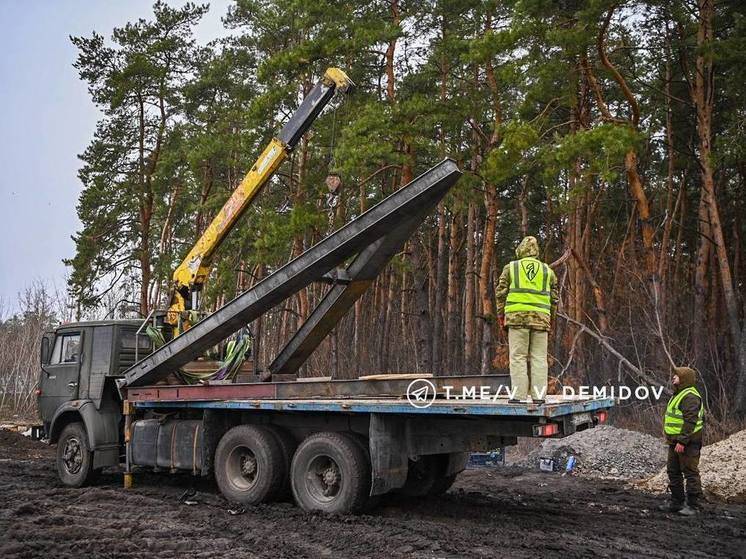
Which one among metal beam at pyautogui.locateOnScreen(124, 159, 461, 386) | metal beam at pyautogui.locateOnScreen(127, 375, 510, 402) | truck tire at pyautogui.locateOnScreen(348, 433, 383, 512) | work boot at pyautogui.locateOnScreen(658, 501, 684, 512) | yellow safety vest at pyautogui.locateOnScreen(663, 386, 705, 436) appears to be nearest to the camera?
truck tire at pyautogui.locateOnScreen(348, 433, 383, 512)

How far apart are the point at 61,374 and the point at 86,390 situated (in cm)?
63

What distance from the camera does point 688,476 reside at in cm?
888

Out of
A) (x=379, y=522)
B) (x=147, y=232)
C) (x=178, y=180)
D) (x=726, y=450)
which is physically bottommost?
(x=379, y=522)

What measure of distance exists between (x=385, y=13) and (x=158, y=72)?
1070 cm

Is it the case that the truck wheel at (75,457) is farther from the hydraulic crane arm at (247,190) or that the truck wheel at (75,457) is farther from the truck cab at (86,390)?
the hydraulic crane arm at (247,190)

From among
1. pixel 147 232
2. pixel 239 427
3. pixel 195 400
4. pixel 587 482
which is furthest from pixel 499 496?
pixel 147 232

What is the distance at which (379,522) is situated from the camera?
772cm

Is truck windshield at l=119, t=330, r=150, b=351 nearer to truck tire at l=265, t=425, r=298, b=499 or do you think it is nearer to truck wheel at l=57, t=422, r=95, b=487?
truck wheel at l=57, t=422, r=95, b=487

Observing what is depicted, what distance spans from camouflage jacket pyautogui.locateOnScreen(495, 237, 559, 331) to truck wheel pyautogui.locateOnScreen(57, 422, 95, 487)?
21.5 feet

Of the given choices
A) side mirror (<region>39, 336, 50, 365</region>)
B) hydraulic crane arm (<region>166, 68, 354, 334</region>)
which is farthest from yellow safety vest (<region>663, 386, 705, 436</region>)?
side mirror (<region>39, 336, 50, 365</region>)

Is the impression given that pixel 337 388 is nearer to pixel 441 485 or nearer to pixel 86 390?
pixel 441 485

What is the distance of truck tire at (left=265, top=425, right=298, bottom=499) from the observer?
888 cm

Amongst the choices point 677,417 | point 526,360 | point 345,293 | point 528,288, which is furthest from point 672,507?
point 345,293

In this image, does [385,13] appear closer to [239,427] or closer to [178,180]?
[178,180]
